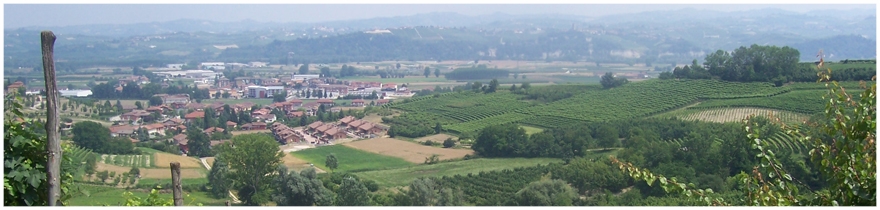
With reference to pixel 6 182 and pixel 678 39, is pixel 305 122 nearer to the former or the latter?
pixel 6 182

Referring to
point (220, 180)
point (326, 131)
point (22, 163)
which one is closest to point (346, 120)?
point (326, 131)

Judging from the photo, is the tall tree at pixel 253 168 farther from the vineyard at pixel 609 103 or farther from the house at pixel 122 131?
the house at pixel 122 131

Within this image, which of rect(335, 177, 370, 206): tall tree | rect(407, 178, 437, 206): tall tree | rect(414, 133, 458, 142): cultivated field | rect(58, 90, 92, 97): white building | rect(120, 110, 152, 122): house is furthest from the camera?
rect(58, 90, 92, 97): white building

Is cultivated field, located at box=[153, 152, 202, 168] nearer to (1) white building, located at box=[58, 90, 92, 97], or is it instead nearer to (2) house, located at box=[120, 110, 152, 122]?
(2) house, located at box=[120, 110, 152, 122]

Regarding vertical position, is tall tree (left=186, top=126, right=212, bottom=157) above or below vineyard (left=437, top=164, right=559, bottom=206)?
below

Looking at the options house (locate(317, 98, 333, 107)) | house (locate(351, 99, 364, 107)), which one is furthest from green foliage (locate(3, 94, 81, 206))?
house (locate(317, 98, 333, 107))

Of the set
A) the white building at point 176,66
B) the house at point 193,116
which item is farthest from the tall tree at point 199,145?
the white building at point 176,66

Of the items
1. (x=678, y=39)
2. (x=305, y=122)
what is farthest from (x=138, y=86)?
(x=678, y=39)
